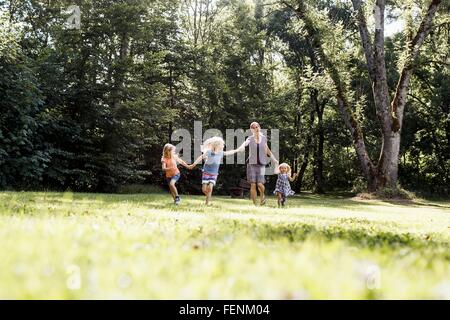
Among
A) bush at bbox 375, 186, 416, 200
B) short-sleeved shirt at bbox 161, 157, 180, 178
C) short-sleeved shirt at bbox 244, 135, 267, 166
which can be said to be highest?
short-sleeved shirt at bbox 244, 135, 267, 166

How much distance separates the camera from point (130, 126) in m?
20.6

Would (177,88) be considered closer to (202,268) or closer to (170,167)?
(170,167)

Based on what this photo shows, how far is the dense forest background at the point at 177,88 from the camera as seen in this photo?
61.1 feet

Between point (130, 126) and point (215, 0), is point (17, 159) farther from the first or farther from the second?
point (215, 0)

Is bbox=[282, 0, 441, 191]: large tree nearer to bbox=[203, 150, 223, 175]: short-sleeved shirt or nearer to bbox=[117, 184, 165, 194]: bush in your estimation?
bbox=[117, 184, 165, 194]: bush

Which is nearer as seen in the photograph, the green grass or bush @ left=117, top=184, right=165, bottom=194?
the green grass

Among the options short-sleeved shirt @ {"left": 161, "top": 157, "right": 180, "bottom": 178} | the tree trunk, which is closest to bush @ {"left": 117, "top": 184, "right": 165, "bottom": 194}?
short-sleeved shirt @ {"left": 161, "top": 157, "right": 180, "bottom": 178}

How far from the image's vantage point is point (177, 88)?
28.5 metres

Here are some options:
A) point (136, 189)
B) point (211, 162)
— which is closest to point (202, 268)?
point (211, 162)

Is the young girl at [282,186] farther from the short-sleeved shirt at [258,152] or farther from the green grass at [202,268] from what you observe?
the green grass at [202,268]

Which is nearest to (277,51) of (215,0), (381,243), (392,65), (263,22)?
(263,22)

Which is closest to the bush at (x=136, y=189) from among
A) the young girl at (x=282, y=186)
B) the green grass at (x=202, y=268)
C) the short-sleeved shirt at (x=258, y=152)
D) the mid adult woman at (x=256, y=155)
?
the young girl at (x=282, y=186)

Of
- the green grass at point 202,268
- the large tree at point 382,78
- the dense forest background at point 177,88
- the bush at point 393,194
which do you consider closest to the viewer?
the green grass at point 202,268

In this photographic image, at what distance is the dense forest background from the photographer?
18.6 m
